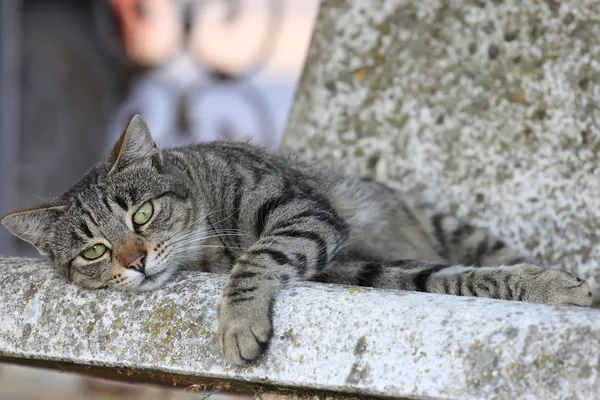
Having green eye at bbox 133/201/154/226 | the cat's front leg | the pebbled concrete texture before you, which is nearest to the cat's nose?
green eye at bbox 133/201/154/226

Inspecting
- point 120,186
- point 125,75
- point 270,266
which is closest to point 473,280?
point 270,266

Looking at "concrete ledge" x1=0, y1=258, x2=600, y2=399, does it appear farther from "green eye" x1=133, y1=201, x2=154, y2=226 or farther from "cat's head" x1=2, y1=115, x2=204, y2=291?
"green eye" x1=133, y1=201, x2=154, y2=226

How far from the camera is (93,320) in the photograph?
1.73m

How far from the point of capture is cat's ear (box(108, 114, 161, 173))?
213 cm

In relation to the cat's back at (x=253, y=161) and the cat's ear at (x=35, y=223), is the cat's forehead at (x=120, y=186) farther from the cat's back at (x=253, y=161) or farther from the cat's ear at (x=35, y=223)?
the cat's back at (x=253, y=161)

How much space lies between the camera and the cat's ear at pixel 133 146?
213 cm

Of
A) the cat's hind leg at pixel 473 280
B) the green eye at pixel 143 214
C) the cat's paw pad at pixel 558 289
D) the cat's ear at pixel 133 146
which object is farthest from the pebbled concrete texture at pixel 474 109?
the green eye at pixel 143 214

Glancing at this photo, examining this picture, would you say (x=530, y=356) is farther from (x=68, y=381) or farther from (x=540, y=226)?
(x=68, y=381)

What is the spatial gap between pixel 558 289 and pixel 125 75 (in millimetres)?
3790

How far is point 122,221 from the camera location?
205 centimetres

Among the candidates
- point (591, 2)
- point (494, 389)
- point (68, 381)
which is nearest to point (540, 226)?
point (591, 2)

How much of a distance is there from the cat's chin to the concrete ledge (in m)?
0.05

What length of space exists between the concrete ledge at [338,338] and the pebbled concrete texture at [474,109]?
1.22 metres

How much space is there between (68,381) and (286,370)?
111 inches
